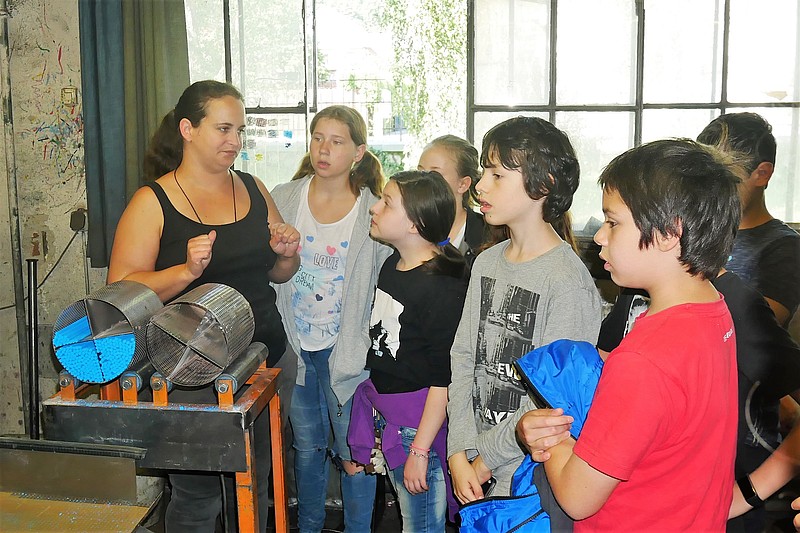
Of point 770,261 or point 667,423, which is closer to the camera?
point 667,423

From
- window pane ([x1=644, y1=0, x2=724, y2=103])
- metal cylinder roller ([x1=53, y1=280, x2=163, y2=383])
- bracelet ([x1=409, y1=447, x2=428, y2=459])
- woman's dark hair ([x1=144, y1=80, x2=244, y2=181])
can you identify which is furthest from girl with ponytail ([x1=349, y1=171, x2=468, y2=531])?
window pane ([x1=644, y1=0, x2=724, y2=103])

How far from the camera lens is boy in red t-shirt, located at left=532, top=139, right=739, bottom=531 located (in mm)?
1065

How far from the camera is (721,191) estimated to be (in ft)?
3.77

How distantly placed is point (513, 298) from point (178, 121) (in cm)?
122

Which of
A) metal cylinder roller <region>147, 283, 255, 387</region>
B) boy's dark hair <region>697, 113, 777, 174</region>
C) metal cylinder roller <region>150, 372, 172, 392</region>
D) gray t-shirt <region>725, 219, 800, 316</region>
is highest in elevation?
boy's dark hair <region>697, 113, 777, 174</region>

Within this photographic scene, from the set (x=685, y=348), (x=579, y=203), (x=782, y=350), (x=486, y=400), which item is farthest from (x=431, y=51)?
(x=685, y=348)

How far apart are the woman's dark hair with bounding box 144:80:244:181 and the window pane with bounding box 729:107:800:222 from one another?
2186 millimetres

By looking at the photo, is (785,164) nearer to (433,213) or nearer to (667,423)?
(433,213)

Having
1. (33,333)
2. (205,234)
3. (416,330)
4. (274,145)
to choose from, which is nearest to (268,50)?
(274,145)

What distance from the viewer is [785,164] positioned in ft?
9.79

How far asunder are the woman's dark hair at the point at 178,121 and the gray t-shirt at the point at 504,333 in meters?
0.98

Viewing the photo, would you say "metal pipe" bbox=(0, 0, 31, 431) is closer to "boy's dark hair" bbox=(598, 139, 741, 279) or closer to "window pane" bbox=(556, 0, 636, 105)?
"window pane" bbox=(556, 0, 636, 105)

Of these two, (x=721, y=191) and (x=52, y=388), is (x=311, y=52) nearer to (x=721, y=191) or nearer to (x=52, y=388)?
(x=52, y=388)

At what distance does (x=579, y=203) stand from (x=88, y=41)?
7.27ft
